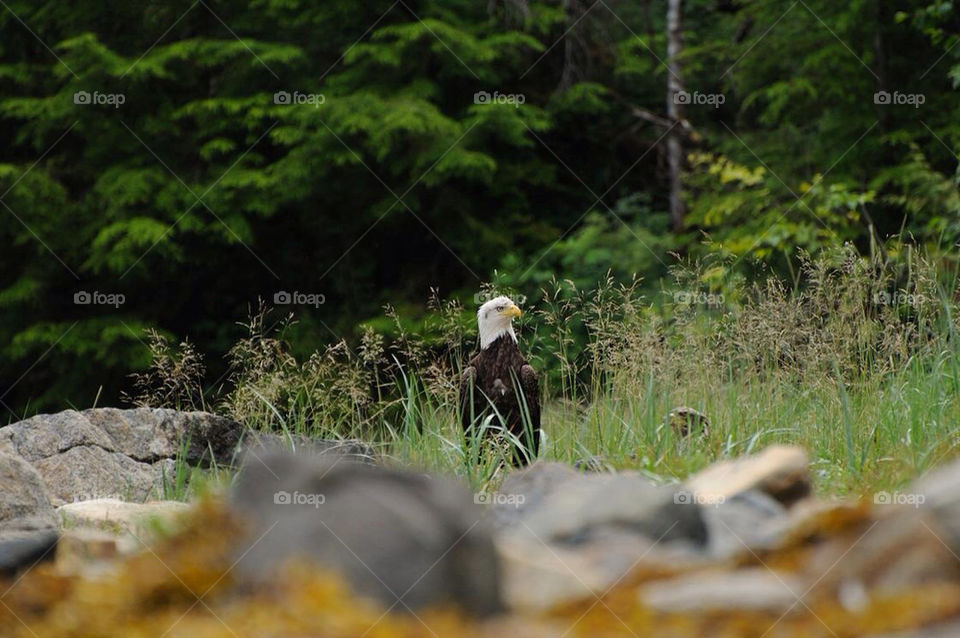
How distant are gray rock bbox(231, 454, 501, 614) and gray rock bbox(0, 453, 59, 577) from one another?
27.8 inches

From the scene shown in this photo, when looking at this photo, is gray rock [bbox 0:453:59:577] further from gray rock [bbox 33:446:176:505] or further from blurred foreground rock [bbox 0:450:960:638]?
gray rock [bbox 33:446:176:505]

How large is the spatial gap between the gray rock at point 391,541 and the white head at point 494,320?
224cm

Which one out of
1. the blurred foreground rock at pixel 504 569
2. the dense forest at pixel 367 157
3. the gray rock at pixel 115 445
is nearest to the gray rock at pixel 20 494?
the blurred foreground rock at pixel 504 569

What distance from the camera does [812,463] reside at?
12.7 ft

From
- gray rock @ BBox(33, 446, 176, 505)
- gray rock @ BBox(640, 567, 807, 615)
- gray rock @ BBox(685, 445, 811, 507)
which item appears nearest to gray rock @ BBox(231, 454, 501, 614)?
gray rock @ BBox(640, 567, 807, 615)

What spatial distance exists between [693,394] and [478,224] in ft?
20.2

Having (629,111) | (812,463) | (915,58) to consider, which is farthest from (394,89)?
(812,463)

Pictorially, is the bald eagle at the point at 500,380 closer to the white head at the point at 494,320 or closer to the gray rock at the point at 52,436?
the white head at the point at 494,320

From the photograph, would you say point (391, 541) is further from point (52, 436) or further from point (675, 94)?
point (675, 94)

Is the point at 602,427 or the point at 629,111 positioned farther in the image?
the point at 629,111

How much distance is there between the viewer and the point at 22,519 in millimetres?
3084

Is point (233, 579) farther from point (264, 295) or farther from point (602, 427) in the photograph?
point (264, 295)

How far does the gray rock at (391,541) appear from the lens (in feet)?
6.86

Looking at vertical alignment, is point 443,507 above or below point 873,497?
above
